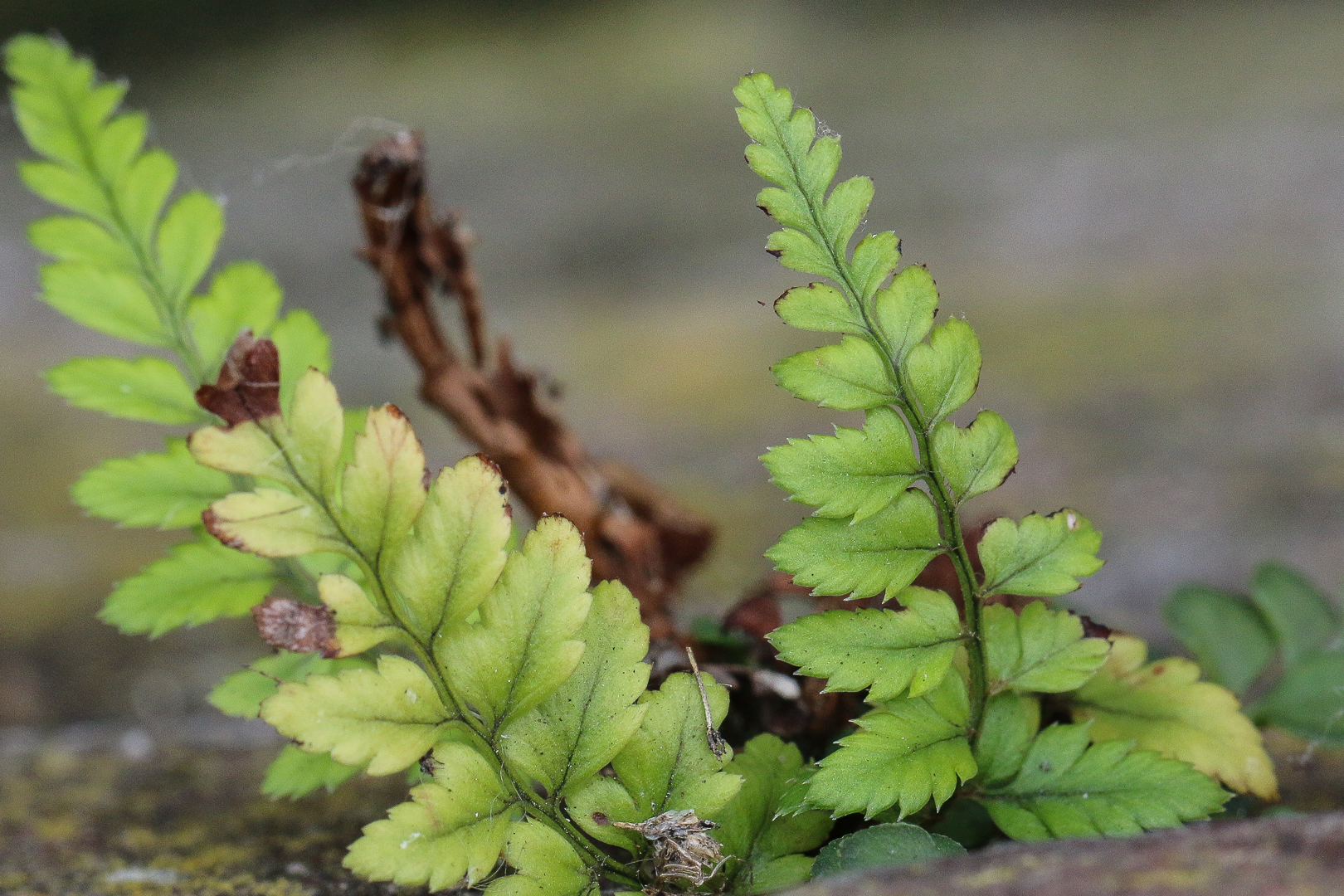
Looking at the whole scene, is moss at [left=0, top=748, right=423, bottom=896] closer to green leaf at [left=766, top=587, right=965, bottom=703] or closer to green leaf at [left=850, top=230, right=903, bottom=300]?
green leaf at [left=766, top=587, right=965, bottom=703]

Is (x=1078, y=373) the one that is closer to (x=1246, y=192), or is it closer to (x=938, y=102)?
(x=1246, y=192)

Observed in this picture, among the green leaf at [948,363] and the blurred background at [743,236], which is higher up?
the blurred background at [743,236]

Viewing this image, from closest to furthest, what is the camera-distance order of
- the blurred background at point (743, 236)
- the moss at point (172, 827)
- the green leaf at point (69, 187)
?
the green leaf at point (69, 187), the moss at point (172, 827), the blurred background at point (743, 236)

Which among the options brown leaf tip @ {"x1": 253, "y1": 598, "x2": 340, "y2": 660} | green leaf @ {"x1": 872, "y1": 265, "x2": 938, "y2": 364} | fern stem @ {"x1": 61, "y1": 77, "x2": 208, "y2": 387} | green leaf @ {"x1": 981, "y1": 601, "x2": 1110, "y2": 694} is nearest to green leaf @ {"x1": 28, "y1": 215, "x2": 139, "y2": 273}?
fern stem @ {"x1": 61, "y1": 77, "x2": 208, "y2": 387}

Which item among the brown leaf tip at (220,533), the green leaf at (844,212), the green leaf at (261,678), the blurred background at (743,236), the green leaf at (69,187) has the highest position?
the blurred background at (743,236)

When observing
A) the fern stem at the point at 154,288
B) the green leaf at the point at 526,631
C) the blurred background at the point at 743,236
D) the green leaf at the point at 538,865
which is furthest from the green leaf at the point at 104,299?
the green leaf at the point at 538,865

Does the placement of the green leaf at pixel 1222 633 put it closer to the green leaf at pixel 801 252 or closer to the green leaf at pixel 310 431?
the green leaf at pixel 801 252
